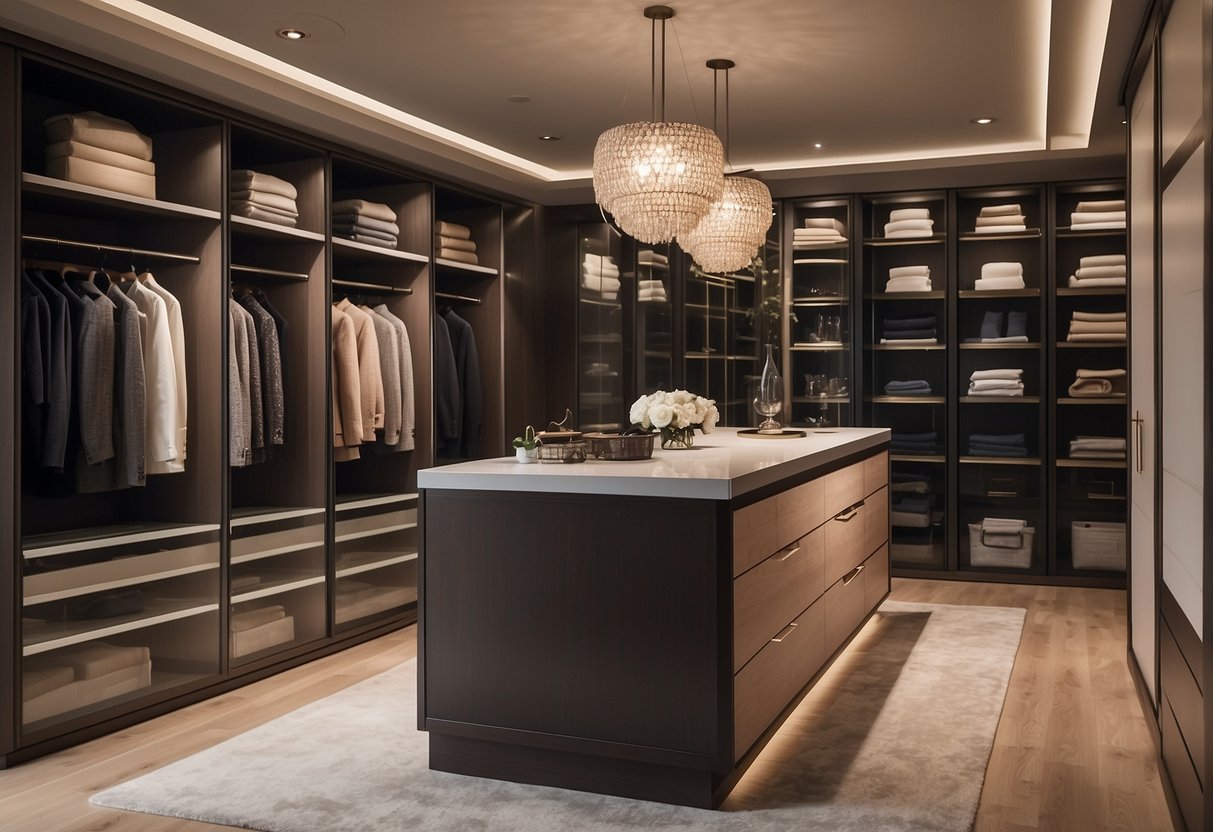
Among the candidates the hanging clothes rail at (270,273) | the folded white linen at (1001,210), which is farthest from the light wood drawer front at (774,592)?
the folded white linen at (1001,210)

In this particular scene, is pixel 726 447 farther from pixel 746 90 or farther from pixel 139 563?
pixel 139 563

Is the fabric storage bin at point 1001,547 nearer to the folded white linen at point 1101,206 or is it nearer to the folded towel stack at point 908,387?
the folded towel stack at point 908,387

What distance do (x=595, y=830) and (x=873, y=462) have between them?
2466 millimetres

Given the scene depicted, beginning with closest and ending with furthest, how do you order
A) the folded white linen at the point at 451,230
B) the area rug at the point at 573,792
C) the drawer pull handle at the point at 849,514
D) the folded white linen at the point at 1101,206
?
the area rug at the point at 573,792
the drawer pull handle at the point at 849,514
the folded white linen at the point at 451,230
the folded white linen at the point at 1101,206

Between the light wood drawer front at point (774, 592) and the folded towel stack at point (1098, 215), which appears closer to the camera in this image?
the light wood drawer front at point (774, 592)

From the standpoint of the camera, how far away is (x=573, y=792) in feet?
9.63

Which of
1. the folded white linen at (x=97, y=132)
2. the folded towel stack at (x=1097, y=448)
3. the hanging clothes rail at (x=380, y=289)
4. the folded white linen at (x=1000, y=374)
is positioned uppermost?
the folded white linen at (x=97, y=132)

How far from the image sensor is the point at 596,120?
5.20 meters

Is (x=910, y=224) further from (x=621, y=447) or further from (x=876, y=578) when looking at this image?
(x=621, y=447)

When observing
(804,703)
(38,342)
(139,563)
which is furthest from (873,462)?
(38,342)

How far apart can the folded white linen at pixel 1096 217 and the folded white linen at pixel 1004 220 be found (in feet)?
0.88

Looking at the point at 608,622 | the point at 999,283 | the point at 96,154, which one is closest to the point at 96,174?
the point at 96,154

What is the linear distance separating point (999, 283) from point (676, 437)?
327cm

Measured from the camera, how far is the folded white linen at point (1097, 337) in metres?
5.93
